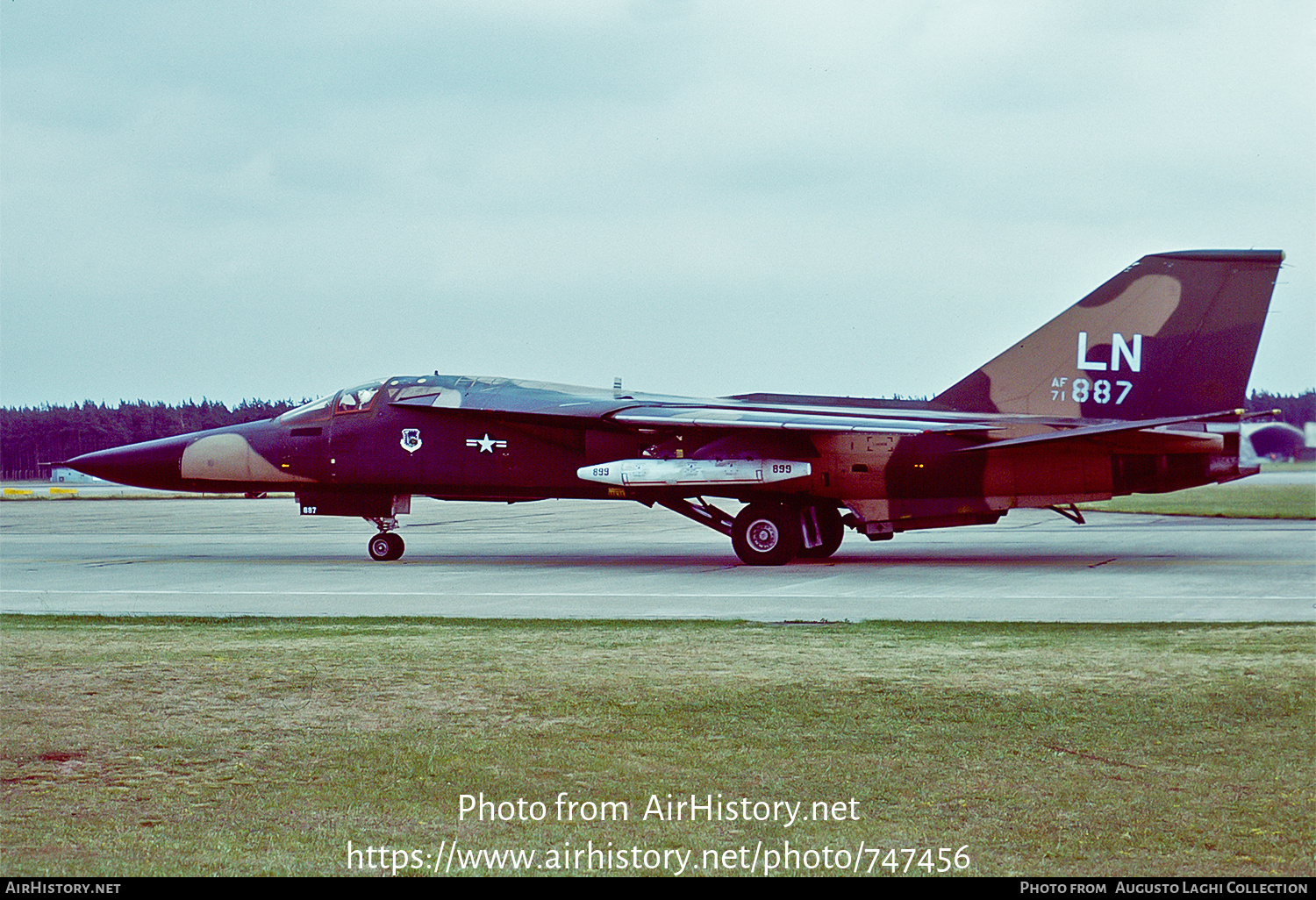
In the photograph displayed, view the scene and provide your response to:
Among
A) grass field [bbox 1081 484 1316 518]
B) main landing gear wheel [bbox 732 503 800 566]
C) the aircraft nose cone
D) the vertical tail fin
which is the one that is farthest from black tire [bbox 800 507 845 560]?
the aircraft nose cone

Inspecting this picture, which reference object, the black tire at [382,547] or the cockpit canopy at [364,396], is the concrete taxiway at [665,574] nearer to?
the black tire at [382,547]

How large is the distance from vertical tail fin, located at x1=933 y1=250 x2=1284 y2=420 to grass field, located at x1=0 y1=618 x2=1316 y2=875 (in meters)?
8.87

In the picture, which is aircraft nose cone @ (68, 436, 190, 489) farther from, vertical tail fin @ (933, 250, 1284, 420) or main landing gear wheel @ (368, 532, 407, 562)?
vertical tail fin @ (933, 250, 1284, 420)

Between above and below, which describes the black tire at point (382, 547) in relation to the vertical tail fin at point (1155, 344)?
below

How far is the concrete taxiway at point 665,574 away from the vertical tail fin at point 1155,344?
228 cm

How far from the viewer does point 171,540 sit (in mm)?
24938

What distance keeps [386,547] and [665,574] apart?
17.8ft

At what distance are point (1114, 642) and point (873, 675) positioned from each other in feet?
7.82

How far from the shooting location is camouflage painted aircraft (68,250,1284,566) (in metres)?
17.0

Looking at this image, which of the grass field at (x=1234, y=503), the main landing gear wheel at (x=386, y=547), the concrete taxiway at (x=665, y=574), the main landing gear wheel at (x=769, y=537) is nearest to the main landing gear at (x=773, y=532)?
the main landing gear wheel at (x=769, y=537)

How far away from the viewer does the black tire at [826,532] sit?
1862 centimetres

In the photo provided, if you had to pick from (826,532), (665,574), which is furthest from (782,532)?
(665,574)

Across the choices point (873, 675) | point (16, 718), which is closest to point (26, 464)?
point (16, 718)
